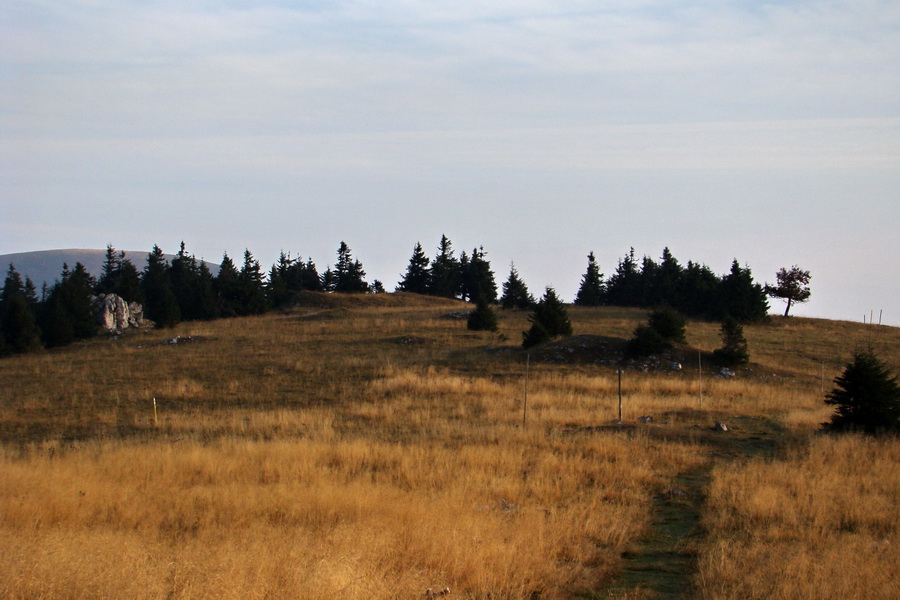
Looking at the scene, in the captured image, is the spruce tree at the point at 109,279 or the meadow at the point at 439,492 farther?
the spruce tree at the point at 109,279

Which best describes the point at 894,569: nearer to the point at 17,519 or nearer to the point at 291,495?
the point at 291,495

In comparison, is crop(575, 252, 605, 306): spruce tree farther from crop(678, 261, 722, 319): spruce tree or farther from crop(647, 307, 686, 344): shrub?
crop(647, 307, 686, 344): shrub

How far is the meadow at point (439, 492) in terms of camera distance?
639 centimetres

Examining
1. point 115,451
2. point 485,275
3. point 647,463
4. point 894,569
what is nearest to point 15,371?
point 115,451

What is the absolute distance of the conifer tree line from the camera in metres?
45.5

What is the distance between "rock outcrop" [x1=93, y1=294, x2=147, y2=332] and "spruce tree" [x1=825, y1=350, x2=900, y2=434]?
45.0 metres

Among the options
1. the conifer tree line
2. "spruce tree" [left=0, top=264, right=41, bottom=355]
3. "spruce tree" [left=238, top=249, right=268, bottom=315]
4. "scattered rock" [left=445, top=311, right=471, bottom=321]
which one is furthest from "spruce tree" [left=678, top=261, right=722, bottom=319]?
"spruce tree" [left=0, top=264, right=41, bottom=355]

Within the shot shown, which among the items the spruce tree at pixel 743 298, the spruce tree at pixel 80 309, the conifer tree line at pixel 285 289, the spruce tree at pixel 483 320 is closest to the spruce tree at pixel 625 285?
the conifer tree line at pixel 285 289

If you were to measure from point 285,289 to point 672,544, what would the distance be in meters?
66.1

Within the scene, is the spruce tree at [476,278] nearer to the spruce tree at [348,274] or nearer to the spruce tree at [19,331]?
the spruce tree at [348,274]

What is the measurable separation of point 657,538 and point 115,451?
9.83 m

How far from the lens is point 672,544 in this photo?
8.37 metres

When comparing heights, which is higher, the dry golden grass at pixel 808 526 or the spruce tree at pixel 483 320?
the spruce tree at pixel 483 320

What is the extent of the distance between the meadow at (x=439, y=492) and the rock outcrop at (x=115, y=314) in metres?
23.2
